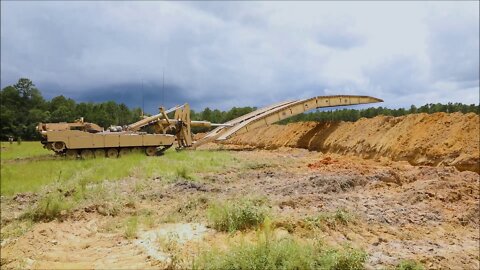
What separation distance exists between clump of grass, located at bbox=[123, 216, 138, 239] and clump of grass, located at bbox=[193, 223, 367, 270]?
61.1 inches

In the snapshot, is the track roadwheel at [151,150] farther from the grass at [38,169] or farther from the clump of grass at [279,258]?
the grass at [38,169]

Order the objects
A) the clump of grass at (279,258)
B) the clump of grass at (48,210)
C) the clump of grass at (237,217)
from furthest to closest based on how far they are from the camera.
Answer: the clump of grass at (48,210), the clump of grass at (237,217), the clump of grass at (279,258)

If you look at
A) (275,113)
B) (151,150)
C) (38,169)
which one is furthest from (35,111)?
(275,113)

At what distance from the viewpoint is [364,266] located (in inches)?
209

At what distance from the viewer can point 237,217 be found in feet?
21.6

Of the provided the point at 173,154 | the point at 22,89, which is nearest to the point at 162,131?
the point at 173,154

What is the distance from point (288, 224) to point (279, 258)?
1559mm

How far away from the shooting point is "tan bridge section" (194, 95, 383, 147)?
19.9 meters

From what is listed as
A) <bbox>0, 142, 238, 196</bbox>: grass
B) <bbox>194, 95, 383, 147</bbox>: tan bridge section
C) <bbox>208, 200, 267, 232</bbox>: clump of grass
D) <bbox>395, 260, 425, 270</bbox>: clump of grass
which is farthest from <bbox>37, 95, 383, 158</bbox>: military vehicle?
<bbox>395, 260, 425, 270</bbox>: clump of grass

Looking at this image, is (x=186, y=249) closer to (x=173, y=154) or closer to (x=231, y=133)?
(x=173, y=154)

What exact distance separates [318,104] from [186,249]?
61.4ft

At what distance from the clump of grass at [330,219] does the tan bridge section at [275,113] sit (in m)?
11.7

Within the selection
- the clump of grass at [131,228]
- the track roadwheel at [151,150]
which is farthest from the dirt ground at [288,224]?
the track roadwheel at [151,150]

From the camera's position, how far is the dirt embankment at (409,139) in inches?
538
